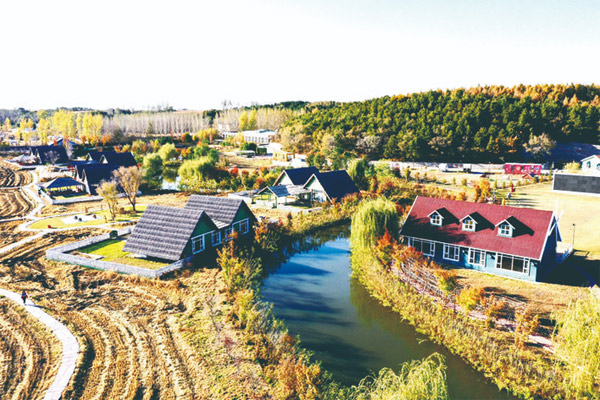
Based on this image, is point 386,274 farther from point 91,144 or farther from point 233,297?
point 91,144

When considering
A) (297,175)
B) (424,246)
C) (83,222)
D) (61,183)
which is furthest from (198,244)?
(61,183)

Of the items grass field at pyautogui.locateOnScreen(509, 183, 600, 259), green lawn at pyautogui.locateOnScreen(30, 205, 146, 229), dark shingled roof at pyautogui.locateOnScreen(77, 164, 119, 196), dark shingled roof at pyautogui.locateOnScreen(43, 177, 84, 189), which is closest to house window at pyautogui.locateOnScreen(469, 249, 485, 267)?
grass field at pyautogui.locateOnScreen(509, 183, 600, 259)

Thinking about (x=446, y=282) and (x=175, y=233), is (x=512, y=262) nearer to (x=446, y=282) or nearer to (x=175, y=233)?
(x=446, y=282)

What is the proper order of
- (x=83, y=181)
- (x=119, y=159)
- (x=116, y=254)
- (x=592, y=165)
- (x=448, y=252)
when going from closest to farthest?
(x=448, y=252), (x=116, y=254), (x=83, y=181), (x=592, y=165), (x=119, y=159)

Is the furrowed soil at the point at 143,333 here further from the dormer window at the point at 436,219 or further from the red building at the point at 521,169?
the red building at the point at 521,169

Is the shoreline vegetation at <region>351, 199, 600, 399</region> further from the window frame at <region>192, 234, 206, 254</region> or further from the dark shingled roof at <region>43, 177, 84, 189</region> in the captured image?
the dark shingled roof at <region>43, 177, 84, 189</region>

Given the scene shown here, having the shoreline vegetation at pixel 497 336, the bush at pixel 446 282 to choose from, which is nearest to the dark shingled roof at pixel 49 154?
the shoreline vegetation at pixel 497 336

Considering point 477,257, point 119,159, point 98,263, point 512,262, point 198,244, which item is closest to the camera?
point 512,262
